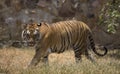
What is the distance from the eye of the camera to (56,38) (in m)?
9.80

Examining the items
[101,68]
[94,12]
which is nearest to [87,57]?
[101,68]

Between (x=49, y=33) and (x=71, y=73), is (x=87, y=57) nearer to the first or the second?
(x=49, y=33)

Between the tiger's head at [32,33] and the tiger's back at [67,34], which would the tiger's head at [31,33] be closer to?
the tiger's head at [32,33]

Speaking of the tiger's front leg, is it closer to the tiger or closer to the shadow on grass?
the tiger

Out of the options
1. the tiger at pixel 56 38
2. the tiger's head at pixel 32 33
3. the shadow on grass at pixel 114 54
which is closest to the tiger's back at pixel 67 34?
the tiger at pixel 56 38

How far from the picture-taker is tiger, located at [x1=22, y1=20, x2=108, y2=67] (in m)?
9.16

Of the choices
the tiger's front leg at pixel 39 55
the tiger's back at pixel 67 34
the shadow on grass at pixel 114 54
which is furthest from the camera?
the shadow on grass at pixel 114 54

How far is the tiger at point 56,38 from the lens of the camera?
30.1ft

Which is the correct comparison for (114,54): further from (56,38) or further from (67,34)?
(56,38)

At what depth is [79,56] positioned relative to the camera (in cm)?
1039

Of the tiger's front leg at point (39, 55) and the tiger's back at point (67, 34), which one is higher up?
the tiger's back at point (67, 34)

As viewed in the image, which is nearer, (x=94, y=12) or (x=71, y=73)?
(x=71, y=73)

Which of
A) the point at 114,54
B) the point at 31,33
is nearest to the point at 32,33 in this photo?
the point at 31,33

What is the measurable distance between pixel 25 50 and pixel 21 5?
7.34 ft
